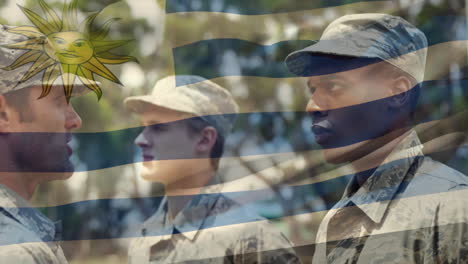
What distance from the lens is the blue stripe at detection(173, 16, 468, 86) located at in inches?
91.0

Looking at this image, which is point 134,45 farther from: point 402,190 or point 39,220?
point 402,190

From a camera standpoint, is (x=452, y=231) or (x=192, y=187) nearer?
(x=452, y=231)

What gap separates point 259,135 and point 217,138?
0.46ft

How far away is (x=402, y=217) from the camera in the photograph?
2.17 metres

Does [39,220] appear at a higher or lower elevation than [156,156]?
lower

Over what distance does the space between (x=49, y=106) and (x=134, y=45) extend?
341 mm

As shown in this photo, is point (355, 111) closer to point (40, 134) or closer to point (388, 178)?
point (388, 178)

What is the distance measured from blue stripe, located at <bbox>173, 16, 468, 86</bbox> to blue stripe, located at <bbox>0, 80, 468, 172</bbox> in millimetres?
153

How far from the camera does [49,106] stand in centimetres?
227

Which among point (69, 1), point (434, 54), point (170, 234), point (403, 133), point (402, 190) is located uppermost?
point (69, 1)

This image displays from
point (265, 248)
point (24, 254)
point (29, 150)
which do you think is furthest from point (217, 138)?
point (24, 254)

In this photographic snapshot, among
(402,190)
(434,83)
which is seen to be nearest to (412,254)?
(402,190)

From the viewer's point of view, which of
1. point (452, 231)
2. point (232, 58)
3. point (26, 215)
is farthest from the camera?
point (232, 58)

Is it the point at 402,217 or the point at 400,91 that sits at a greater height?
the point at 400,91
